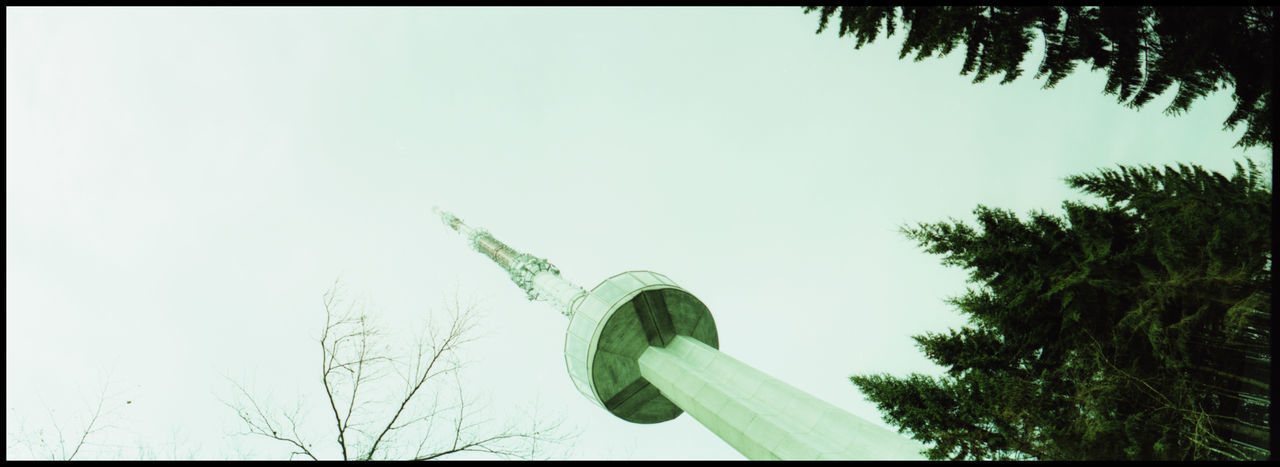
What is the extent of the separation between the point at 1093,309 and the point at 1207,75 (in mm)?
4857

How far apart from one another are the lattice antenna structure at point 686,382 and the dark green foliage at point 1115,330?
165 centimetres

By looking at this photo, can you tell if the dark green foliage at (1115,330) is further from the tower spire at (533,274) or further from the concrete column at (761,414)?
the tower spire at (533,274)

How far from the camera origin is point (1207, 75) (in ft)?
18.0

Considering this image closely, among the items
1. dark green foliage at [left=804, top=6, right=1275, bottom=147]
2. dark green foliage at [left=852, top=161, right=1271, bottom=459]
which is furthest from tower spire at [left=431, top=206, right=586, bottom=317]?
dark green foliage at [left=804, top=6, right=1275, bottom=147]

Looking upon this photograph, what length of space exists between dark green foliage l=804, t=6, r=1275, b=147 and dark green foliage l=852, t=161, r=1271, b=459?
2.47 meters

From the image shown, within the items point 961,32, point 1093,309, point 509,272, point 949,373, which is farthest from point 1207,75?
point 509,272

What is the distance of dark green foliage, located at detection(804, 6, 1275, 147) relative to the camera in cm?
510

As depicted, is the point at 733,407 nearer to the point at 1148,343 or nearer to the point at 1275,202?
the point at 1148,343

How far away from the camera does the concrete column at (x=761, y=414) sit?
9438 mm

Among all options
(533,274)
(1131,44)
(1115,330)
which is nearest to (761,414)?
(1115,330)

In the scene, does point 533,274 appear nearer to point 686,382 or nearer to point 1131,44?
point 686,382

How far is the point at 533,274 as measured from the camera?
2955 centimetres

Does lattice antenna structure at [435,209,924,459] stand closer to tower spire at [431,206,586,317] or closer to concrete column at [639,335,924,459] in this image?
concrete column at [639,335,924,459]

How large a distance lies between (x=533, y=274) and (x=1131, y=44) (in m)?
26.8
